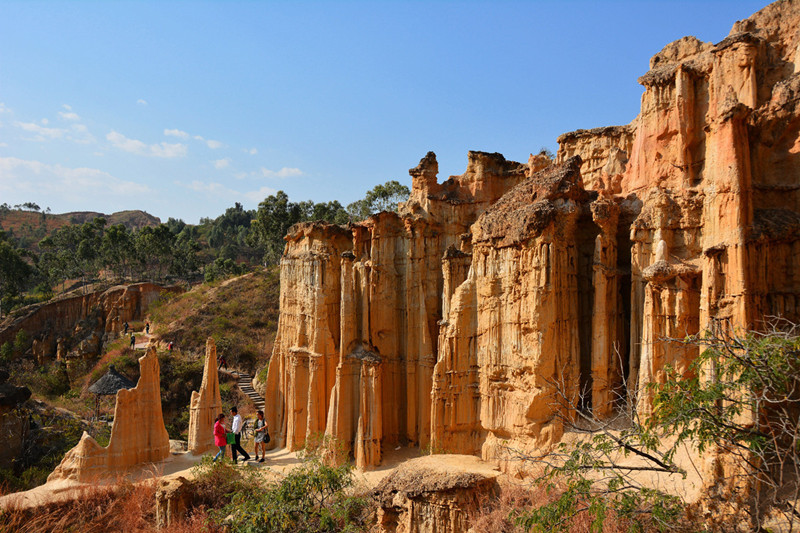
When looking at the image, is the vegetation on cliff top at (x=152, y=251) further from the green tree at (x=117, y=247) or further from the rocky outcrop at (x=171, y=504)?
the rocky outcrop at (x=171, y=504)

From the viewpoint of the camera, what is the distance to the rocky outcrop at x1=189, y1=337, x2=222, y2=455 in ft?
60.1

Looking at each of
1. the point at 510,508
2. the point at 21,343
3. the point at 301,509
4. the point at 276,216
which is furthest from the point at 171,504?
→ the point at 21,343

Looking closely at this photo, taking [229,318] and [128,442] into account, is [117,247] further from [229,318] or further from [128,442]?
[128,442]

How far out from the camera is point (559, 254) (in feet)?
39.9

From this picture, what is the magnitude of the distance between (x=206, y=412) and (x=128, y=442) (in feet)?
8.79

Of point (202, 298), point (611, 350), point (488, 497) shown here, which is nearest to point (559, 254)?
point (611, 350)

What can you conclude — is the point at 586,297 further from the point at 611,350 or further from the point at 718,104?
the point at 718,104

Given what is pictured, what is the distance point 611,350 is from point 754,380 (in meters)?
5.02

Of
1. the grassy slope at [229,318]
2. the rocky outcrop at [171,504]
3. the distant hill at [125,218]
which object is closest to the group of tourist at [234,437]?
the rocky outcrop at [171,504]

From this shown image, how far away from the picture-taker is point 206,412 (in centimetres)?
1848

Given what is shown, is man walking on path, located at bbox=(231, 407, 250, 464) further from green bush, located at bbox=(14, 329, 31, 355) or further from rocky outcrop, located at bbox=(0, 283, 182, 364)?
green bush, located at bbox=(14, 329, 31, 355)

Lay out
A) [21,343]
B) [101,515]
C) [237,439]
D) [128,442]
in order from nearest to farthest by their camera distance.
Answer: [101,515] < [128,442] < [237,439] < [21,343]

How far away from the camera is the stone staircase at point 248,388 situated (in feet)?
92.2

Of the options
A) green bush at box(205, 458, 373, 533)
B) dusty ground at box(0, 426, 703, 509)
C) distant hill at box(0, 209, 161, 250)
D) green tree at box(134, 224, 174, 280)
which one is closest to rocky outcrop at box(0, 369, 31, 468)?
dusty ground at box(0, 426, 703, 509)
